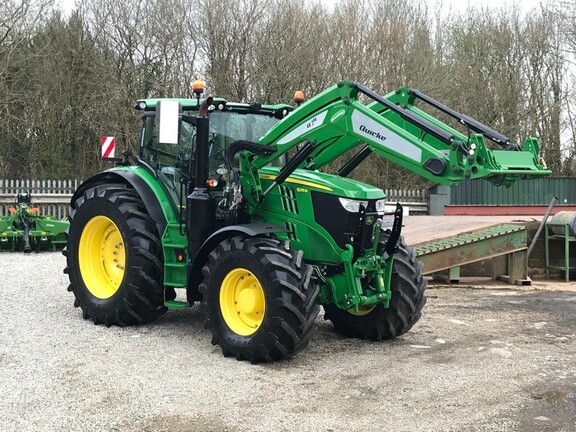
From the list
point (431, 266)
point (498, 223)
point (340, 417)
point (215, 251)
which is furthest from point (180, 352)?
point (498, 223)

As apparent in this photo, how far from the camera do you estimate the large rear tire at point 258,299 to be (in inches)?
217

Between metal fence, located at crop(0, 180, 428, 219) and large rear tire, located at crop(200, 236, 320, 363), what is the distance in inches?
471

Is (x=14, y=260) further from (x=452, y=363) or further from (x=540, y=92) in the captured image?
(x=540, y=92)

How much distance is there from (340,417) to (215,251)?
6.86 feet

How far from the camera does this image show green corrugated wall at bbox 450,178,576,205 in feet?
70.8

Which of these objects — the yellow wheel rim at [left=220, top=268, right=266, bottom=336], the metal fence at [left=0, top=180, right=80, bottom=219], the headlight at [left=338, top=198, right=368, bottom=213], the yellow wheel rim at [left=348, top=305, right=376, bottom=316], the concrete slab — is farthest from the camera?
the metal fence at [left=0, top=180, right=80, bottom=219]

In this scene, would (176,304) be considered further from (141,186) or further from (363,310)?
(363,310)

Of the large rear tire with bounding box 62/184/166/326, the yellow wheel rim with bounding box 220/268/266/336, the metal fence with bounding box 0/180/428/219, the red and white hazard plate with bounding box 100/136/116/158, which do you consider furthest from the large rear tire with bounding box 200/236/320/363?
the metal fence with bounding box 0/180/428/219

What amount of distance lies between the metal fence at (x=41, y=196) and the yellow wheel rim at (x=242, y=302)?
43.6 ft

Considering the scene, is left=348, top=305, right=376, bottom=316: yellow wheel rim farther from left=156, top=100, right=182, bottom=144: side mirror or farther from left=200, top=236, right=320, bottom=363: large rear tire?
left=156, top=100, right=182, bottom=144: side mirror

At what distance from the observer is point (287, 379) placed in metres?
5.30

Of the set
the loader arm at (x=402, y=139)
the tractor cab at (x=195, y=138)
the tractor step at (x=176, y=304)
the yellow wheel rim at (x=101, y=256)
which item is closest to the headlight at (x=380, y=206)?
the loader arm at (x=402, y=139)

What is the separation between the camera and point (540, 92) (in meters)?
24.9

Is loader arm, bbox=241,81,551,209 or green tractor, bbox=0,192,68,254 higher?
loader arm, bbox=241,81,551,209
